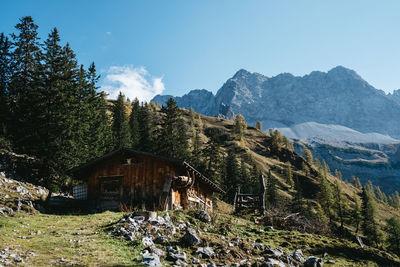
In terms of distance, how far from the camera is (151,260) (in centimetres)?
831

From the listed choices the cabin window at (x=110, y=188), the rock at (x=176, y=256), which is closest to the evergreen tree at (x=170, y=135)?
the cabin window at (x=110, y=188)

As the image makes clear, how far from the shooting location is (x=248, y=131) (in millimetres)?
161875

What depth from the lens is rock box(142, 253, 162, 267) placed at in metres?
8.10

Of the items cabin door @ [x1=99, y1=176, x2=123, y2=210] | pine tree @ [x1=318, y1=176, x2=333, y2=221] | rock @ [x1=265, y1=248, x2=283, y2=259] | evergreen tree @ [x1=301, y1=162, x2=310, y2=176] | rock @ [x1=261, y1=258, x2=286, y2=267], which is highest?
evergreen tree @ [x1=301, y1=162, x2=310, y2=176]

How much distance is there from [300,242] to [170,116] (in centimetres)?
3262

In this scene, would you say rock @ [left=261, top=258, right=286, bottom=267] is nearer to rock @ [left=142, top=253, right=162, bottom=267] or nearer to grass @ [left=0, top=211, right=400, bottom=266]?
grass @ [left=0, top=211, right=400, bottom=266]

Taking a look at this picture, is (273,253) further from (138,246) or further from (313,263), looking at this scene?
(138,246)

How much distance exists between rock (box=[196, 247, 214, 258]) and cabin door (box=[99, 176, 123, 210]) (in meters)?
12.3

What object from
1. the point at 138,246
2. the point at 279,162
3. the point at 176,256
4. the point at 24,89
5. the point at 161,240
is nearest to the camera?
the point at 176,256

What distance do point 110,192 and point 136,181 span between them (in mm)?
2661

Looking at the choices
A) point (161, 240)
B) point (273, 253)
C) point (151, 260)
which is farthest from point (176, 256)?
point (273, 253)

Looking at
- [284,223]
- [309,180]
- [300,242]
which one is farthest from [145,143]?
[309,180]

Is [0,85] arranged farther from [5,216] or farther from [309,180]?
[309,180]

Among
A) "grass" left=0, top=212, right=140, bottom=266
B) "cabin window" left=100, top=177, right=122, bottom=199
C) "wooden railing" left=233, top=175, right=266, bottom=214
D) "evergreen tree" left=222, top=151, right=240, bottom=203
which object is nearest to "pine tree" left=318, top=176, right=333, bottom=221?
"evergreen tree" left=222, top=151, right=240, bottom=203
